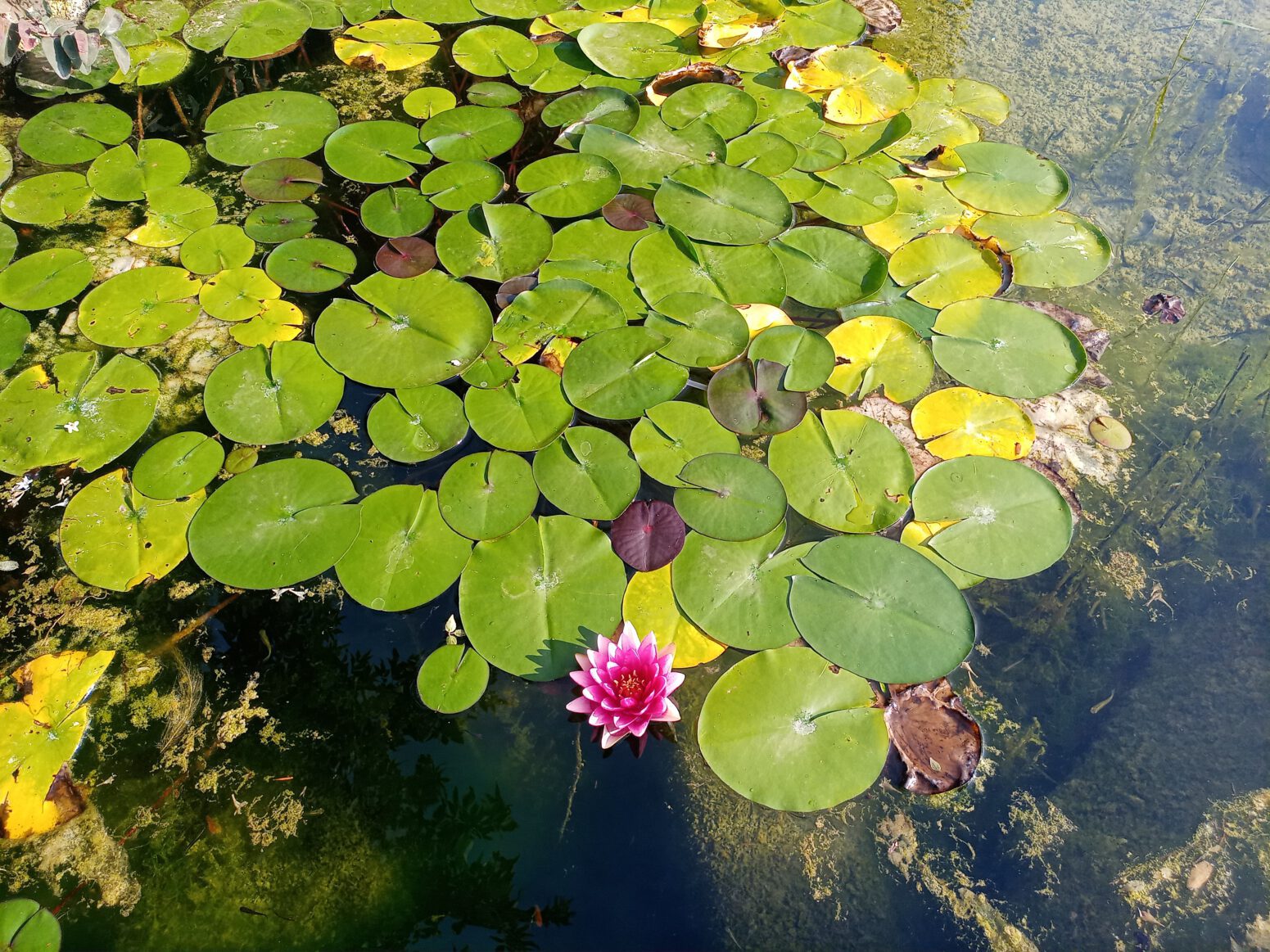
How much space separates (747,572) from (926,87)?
2.91 meters

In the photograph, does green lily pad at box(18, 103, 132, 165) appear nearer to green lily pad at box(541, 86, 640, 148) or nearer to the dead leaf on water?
green lily pad at box(541, 86, 640, 148)

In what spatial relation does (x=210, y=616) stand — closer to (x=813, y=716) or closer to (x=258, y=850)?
(x=258, y=850)

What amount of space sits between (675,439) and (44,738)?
6.67 feet

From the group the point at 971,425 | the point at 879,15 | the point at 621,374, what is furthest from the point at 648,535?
the point at 879,15

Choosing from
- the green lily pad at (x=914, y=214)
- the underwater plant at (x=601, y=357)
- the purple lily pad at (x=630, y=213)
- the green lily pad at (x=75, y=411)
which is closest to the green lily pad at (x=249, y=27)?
the underwater plant at (x=601, y=357)

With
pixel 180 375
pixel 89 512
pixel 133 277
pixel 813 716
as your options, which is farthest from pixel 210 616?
pixel 813 716

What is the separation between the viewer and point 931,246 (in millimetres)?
3043

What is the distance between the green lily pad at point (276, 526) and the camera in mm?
2256

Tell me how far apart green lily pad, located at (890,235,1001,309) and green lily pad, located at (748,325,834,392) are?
20.7 inches

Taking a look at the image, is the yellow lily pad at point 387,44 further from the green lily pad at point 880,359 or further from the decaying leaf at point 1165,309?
the decaying leaf at point 1165,309

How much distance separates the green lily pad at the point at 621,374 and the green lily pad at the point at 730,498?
30 cm

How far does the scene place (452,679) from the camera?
2100 mm

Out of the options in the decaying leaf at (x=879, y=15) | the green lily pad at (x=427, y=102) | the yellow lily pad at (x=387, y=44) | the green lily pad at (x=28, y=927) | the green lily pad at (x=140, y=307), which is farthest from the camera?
the decaying leaf at (x=879, y=15)

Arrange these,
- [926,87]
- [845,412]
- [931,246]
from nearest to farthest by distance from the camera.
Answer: [845,412] < [931,246] < [926,87]
